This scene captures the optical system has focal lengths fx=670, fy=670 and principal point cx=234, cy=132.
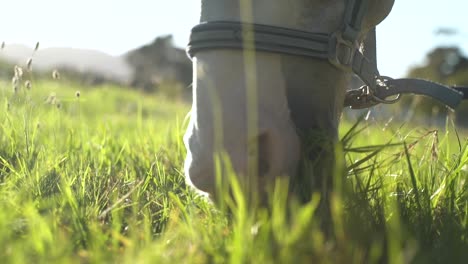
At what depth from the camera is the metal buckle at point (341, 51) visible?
5.49ft

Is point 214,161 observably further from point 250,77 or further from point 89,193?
point 89,193

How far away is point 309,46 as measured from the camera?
162cm

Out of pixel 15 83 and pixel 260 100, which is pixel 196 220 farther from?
pixel 15 83

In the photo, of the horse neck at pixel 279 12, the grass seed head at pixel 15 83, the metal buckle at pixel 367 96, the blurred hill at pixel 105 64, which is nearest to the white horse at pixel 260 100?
the horse neck at pixel 279 12

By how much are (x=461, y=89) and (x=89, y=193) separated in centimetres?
130

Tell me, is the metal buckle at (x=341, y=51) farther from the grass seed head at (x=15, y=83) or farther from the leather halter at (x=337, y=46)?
the grass seed head at (x=15, y=83)

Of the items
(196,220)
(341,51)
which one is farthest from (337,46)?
(196,220)

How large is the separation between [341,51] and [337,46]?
34 millimetres

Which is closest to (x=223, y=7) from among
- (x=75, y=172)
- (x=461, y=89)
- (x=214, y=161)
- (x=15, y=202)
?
(x=214, y=161)

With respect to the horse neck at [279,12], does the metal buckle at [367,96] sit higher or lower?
lower

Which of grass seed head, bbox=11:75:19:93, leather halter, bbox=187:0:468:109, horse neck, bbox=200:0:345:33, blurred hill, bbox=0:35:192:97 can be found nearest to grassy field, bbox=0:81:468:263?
grass seed head, bbox=11:75:19:93

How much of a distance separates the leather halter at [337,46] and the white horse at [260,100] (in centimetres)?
2

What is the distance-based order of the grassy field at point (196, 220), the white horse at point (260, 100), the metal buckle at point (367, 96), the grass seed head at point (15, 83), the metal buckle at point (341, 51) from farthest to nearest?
1. the grass seed head at point (15, 83)
2. the metal buckle at point (367, 96)
3. the metal buckle at point (341, 51)
4. the white horse at point (260, 100)
5. the grassy field at point (196, 220)

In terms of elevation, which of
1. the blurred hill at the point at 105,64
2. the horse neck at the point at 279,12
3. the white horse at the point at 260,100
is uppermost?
the blurred hill at the point at 105,64
